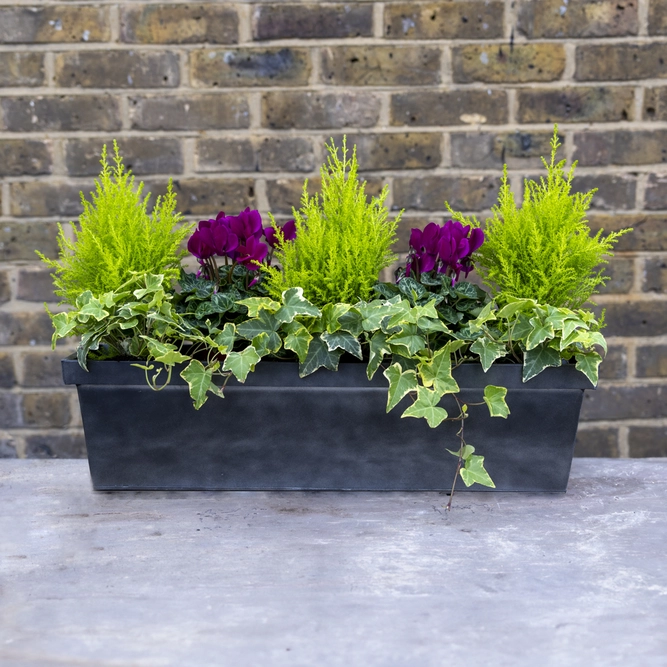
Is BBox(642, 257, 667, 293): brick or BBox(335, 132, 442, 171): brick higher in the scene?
BBox(335, 132, 442, 171): brick

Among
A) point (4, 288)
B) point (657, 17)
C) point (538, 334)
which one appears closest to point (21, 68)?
point (4, 288)

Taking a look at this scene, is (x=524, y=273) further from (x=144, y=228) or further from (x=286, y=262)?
(x=144, y=228)

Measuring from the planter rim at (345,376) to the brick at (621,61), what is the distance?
88 cm

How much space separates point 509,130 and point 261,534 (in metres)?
1.10

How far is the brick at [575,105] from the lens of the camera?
1469 mm

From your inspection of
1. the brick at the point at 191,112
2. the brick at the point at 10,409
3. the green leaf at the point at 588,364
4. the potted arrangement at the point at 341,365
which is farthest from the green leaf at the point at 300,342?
the brick at the point at 10,409

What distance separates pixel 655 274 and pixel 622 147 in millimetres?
308

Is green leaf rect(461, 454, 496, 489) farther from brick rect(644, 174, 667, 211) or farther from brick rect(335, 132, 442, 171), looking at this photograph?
brick rect(644, 174, 667, 211)

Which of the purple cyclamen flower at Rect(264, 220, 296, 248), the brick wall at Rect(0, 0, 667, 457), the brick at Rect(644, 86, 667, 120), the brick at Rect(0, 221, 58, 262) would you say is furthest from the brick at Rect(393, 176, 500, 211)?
the brick at Rect(0, 221, 58, 262)

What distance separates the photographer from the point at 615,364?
5.02 feet

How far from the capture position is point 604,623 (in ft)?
Answer: 2.03

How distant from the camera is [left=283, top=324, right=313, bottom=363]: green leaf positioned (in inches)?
35.8

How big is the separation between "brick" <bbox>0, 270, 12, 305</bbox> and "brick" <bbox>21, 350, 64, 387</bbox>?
140 millimetres

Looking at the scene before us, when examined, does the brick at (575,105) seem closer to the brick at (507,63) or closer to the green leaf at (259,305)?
the brick at (507,63)
